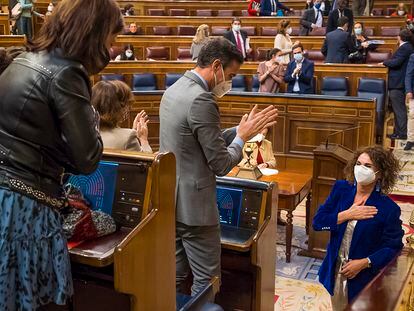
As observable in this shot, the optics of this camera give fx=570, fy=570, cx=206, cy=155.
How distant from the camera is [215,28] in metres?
11.0

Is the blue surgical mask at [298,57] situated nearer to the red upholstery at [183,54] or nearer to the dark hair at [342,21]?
the dark hair at [342,21]

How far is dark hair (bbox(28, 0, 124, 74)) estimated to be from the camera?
1.44 m

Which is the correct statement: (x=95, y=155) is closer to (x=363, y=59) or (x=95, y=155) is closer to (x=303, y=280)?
(x=303, y=280)

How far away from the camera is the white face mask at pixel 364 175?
2787 mm

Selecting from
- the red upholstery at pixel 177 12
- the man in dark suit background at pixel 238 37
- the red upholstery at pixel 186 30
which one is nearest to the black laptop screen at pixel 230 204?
the man in dark suit background at pixel 238 37

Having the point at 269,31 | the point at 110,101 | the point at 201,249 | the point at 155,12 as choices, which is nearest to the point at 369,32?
the point at 269,31

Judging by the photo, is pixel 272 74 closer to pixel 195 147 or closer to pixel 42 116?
pixel 195 147

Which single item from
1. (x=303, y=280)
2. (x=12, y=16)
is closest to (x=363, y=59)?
(x=303, y=280)

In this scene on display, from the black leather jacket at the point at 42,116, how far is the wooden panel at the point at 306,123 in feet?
17.7

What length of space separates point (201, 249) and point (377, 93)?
5.61 m

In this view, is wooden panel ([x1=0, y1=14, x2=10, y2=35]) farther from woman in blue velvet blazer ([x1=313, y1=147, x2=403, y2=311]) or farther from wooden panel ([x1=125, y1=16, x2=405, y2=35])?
woman in blue velvet blazer ([x1=313, y1=147, x2=403, y2=311])

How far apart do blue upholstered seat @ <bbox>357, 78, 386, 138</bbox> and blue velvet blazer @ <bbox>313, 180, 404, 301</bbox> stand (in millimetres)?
4653

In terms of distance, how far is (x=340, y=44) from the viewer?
804 centimetres

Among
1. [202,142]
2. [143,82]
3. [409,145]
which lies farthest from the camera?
[143,82]
